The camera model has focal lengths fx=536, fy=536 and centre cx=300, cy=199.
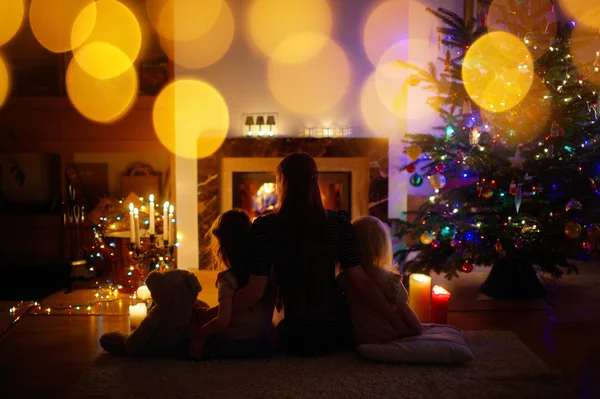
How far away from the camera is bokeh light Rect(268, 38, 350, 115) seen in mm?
4645

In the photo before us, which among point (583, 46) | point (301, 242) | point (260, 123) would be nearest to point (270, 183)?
point (260, 123)

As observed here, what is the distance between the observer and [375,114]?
467cm

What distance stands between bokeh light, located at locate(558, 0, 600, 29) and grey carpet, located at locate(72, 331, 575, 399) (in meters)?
3.37

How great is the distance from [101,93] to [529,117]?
12.6 ft

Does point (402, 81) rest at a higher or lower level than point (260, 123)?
higher

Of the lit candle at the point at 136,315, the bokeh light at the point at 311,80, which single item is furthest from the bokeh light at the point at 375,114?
the lit candle at the point at 136,315

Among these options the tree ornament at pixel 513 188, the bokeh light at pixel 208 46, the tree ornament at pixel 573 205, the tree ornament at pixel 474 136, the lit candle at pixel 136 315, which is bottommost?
the lit candle at pixel 136 315

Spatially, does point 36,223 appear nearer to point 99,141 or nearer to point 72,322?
point 99,141

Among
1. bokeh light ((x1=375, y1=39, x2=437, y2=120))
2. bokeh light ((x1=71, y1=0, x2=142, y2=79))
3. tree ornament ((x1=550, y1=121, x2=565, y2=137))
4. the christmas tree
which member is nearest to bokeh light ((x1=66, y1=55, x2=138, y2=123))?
bokeh light ((x1=71, y1=0, x2=142, y2=79))

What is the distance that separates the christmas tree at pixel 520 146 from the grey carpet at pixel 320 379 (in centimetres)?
106

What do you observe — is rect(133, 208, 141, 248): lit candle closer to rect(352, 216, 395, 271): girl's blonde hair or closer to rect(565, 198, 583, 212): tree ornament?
rect(352, 216, 395, 271): girl's blonde hair

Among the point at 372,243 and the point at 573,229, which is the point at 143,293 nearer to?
the point at 372,243

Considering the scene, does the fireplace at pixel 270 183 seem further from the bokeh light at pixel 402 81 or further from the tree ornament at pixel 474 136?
the tree ornament at pixel 474 136

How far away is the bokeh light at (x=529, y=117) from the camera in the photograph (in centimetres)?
323
